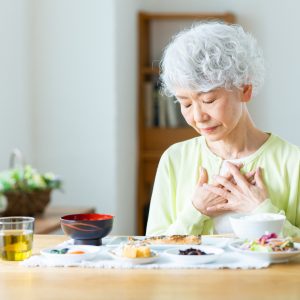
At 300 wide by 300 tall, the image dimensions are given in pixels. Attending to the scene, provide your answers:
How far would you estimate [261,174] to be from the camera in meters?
2.28

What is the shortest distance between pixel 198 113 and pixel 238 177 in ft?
0.74

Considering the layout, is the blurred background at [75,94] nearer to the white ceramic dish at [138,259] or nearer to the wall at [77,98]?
the wall at [77,98]

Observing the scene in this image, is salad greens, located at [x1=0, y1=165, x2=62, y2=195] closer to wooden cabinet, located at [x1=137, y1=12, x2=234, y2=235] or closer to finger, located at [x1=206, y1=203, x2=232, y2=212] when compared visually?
wooden cabinet, located at [x1=137, y1=12, x2=234, y2=235]

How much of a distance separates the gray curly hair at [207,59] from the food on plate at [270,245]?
585 mm

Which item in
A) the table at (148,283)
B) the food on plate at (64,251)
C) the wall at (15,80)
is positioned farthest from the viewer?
the wall at (15,80)

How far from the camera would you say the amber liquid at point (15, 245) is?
5.92 ft

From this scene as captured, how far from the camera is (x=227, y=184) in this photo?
221 centimetres

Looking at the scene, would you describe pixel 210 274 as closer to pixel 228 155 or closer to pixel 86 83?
pixel 228 155

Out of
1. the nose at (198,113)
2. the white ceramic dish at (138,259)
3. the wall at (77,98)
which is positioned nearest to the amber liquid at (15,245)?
the white ceramic dish at (138,259)

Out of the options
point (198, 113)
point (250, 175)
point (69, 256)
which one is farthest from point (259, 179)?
point (69, 256)

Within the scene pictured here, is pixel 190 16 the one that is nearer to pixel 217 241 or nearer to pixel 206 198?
pixel 206 198

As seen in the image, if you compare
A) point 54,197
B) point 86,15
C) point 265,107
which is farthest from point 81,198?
point 265,107

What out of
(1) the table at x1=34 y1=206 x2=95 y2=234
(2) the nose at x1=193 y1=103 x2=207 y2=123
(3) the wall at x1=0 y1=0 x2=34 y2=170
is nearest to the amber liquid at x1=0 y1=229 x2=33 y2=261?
(2) the nose at x1=193 y1=103 x2=207 y2=123

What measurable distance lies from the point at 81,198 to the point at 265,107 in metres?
1.60
